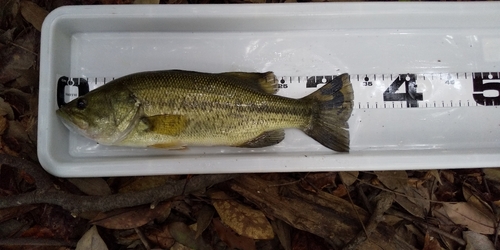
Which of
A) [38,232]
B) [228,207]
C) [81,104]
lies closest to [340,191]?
[228,207]

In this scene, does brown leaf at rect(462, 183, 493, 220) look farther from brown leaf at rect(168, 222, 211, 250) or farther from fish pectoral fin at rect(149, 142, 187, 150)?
fish pectoral fin at rect(149, 142, 187, 150)

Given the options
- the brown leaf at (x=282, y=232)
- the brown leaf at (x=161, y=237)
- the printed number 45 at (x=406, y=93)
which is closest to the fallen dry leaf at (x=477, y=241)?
the printed number 45 at (x=406, y=93)

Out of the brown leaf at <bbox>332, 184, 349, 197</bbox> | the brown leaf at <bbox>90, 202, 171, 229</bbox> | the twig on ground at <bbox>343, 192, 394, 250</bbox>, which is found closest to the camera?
the twig on ground at <bbox>343, 192, 394, 250</bbox>

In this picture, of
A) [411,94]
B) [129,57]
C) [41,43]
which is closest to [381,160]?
[411,94]

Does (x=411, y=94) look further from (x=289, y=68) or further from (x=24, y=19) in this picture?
(x=24, y=19)

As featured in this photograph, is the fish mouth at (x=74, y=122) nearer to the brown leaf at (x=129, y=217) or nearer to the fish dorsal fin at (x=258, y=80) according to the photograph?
the brown leaf at (x=129, y=217)

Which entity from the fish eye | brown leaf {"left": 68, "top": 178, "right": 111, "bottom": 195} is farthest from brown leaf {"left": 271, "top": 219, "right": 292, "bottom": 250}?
the fish eye

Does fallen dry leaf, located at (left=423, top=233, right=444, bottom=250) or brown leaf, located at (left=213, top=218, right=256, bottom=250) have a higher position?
brown leaf, located at (left=213, top=218, right=256, bottom=250)
